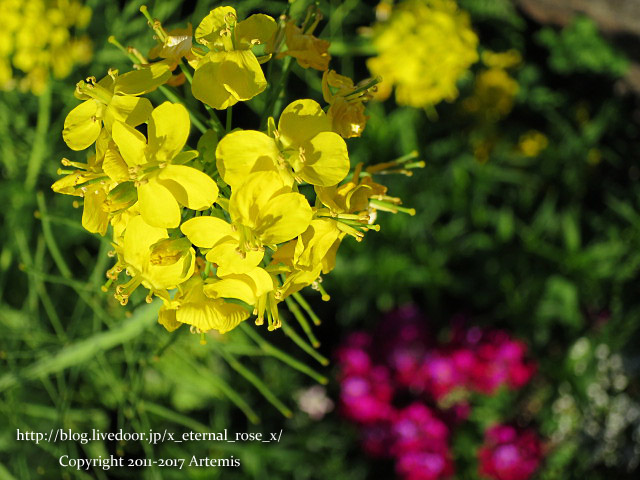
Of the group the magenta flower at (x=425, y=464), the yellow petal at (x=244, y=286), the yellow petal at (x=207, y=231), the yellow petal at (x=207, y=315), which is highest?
the yellow petal at (x=207, y=231)

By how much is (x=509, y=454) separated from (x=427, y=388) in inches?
15.5

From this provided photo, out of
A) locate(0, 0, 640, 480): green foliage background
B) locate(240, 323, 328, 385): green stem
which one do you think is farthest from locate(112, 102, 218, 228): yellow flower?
locate(0, 0, 640, 480): green foliage background

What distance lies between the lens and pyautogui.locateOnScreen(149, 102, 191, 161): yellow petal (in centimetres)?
94

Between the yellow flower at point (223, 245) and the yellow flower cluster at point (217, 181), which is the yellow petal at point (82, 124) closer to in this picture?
the yellow flower cluster at point (217, 181)

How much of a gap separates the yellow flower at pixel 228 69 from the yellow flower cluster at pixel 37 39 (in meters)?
1.09

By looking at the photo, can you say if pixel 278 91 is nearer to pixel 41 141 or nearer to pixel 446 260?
pixel 41 141

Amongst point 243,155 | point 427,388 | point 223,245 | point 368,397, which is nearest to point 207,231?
point 223,245

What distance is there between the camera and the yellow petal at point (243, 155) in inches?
35.7

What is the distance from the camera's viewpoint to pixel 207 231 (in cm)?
94

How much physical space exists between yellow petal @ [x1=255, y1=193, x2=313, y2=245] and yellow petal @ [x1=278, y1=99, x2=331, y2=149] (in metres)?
0.11

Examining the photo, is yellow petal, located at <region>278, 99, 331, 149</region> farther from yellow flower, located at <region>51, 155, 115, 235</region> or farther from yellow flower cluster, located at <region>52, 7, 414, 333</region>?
yellow flower, located at <region>51, 155, 115, 235</region>

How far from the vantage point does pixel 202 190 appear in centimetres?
92

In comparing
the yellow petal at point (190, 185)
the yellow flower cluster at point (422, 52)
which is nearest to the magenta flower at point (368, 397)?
the yellow flower cluster at point (422, 52)

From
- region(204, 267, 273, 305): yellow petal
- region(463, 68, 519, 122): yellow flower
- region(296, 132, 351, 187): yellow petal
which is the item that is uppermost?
region(296, 132, 351, 187): yellow petal
